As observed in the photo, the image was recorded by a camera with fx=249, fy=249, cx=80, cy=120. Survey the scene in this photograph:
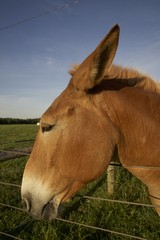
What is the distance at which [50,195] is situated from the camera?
2500 mm

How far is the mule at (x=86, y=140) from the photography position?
2.52m

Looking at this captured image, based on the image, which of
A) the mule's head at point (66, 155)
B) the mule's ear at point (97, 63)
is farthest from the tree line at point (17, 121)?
the mule's ear at point (97, 63)

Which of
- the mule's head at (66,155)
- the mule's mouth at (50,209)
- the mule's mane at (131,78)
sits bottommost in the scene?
the mule's mouth at (50,209)

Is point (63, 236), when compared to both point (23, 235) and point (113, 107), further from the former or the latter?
point (113, 107)

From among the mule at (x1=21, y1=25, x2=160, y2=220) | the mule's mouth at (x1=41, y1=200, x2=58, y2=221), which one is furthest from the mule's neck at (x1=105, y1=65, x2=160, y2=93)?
the mule's mouth at (x1=41, y1=200, x2=58, y2=221)

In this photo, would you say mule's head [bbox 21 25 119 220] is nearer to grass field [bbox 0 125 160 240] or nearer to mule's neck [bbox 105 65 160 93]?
mule's neck [bbox 105 65 160 93]

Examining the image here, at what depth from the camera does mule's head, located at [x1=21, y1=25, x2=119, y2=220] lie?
2.51 m

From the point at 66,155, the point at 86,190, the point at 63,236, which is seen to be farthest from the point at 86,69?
the point at 86,190

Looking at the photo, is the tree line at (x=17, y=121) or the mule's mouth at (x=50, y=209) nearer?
the mule's mouth at (x=50, y=209)

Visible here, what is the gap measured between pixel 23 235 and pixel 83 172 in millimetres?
2459

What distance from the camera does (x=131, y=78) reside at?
9.52 ft

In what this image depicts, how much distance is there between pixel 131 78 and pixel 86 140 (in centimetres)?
95

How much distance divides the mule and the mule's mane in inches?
7.1

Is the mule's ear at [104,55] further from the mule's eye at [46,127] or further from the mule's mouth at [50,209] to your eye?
the mule's mouth at [50,209]
